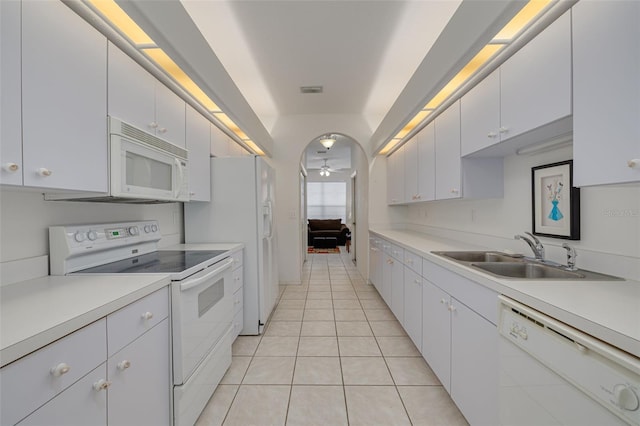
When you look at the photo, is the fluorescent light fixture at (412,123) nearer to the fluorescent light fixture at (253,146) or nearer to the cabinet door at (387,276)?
the cabinet door at (387,276)

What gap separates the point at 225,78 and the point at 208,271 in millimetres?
1675

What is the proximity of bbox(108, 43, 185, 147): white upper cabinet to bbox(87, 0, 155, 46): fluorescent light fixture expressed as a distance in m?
0.10

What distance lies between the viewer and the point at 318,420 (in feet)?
5.13

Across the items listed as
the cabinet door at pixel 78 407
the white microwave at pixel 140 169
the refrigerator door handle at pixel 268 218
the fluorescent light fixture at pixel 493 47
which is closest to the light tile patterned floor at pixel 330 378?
the cabinet door at pixel 78 407

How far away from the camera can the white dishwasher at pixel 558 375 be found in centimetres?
68

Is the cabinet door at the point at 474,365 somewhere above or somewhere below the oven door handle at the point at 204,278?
below

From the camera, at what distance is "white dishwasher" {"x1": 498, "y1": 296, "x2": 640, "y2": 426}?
2.24ft

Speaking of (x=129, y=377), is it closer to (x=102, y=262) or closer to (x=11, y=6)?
(x=102, y=262)

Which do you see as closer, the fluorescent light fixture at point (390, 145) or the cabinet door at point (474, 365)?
the cabinet door at point (474, 365)

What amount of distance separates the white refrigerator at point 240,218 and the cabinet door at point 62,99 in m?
1.30

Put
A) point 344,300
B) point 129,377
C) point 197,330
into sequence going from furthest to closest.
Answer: point 344,300 < point 197,330 < point 129,377

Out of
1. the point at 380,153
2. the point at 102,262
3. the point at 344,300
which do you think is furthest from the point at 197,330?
the point at 380,153

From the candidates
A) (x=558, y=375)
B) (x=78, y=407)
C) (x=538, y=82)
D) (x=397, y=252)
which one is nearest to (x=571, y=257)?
(x=558, y=375)

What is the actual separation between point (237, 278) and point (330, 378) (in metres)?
1.15
